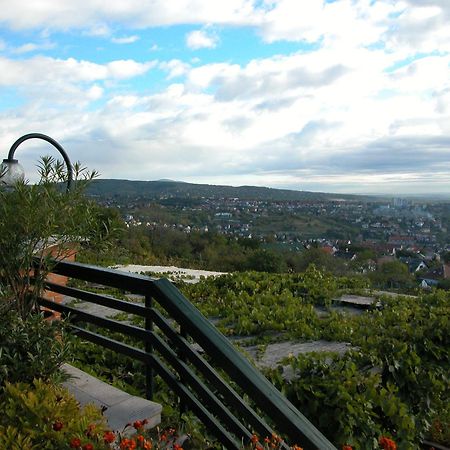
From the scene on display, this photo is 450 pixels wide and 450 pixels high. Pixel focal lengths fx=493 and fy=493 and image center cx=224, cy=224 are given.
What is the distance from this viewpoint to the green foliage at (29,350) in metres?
2.30

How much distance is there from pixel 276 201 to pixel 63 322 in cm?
4220

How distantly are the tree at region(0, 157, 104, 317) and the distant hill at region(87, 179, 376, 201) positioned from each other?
32.1 m

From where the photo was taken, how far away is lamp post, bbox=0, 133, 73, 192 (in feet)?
9.94

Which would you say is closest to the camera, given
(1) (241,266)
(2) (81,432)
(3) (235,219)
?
(2) (81,432)

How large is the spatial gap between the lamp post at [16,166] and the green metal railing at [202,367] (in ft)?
2.00

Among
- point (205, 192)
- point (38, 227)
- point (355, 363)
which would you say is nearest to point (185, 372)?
point (38, 227)

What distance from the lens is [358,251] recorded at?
2291cm

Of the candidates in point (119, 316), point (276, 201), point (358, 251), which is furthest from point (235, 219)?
point (119, 316)

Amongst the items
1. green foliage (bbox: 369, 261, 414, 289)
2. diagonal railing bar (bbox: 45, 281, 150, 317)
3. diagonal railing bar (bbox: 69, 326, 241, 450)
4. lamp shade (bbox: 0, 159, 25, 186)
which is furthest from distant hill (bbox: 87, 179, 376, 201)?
diagonal railing bar (bbox: 69, 326, 241, 450)

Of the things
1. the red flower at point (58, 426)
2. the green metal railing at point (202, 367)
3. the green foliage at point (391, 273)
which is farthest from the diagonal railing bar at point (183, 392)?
the green foliage at point (391, 273)

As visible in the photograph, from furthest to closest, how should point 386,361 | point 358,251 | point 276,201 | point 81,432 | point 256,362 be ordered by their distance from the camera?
point 276,201
point 358,251
point 256,362
point 386,361
point 81,432

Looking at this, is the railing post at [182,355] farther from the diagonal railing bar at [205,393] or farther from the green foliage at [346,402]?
the green foliage at [346,402]

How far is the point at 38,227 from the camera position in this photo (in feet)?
8.34

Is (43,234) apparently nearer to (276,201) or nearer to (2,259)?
→ (2,259)
